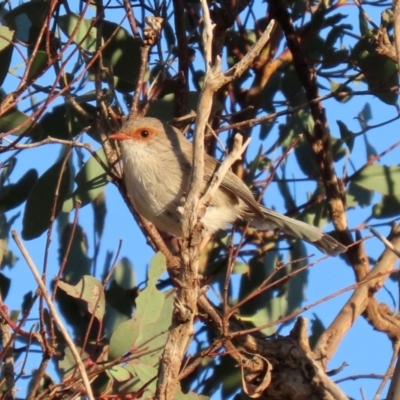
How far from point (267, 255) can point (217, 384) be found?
31.7 inches

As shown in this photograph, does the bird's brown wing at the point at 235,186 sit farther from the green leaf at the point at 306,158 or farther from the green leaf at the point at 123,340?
the green leaf at the point at 123,340

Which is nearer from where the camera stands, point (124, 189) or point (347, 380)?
point (347, 380)

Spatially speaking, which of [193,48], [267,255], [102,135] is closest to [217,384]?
[267,255]

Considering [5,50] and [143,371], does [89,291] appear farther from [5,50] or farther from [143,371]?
[5,50]

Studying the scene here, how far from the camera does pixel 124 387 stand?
4129mm

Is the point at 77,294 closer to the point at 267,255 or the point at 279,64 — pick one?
the point at 267,255

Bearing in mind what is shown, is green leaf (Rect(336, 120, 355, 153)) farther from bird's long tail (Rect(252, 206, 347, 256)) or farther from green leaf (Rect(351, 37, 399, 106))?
bird's long tail (Rect(252, 206, 347, 256))

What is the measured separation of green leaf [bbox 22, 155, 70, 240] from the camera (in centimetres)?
461

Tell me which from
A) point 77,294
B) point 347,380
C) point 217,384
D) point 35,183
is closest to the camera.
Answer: point 77,294

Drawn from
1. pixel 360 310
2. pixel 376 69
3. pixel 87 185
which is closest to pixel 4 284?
pixel 87 185

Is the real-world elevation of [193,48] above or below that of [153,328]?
above

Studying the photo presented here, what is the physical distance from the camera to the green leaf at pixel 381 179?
522 cm

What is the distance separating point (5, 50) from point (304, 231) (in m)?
1.89

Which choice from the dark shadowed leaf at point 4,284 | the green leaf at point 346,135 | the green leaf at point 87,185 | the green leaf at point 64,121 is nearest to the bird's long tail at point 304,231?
the green leaf at point 346,135
